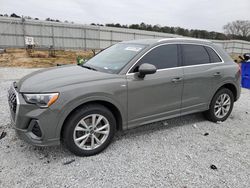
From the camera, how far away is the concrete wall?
63.6 ft

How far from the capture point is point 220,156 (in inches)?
103

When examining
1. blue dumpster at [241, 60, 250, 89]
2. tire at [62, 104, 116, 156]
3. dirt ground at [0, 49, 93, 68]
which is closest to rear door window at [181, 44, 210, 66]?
tire at [62, 104, 116, 156]

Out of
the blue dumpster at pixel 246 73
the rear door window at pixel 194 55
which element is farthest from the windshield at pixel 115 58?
the blue dumpster at pixel 246 73

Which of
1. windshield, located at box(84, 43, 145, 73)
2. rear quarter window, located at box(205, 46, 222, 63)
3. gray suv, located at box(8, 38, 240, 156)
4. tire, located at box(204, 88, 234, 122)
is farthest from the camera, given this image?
tire, located at box(204, 88, 234, 122)

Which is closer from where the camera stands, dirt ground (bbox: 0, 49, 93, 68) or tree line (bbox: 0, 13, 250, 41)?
dirt ground (bbox: 0, 49, 93, 68)

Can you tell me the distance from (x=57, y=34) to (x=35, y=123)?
22.1 meters

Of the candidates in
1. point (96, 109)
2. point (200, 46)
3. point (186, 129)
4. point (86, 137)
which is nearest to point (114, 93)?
point (96, 109)

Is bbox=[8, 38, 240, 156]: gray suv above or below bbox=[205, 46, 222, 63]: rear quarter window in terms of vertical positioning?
below

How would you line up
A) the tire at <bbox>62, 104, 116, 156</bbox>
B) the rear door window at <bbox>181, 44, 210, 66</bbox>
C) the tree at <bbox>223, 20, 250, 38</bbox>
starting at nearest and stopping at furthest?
the tire at <bbox>62, 104, 116, 156</bbox> < the rear door window at <bbox>181, 44, 210, 66</bbox> < the tree at <bbox>223, 20, 250, 38</bbox>

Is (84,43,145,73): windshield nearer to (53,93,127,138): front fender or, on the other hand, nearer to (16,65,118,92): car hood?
(16,65,118,92): car hood

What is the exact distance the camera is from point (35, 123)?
2148mm

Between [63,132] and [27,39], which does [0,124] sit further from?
[27,39]

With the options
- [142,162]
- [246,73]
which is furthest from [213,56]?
[246,73]

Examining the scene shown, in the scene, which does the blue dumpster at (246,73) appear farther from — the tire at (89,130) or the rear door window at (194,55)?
the tire at (89,130)
